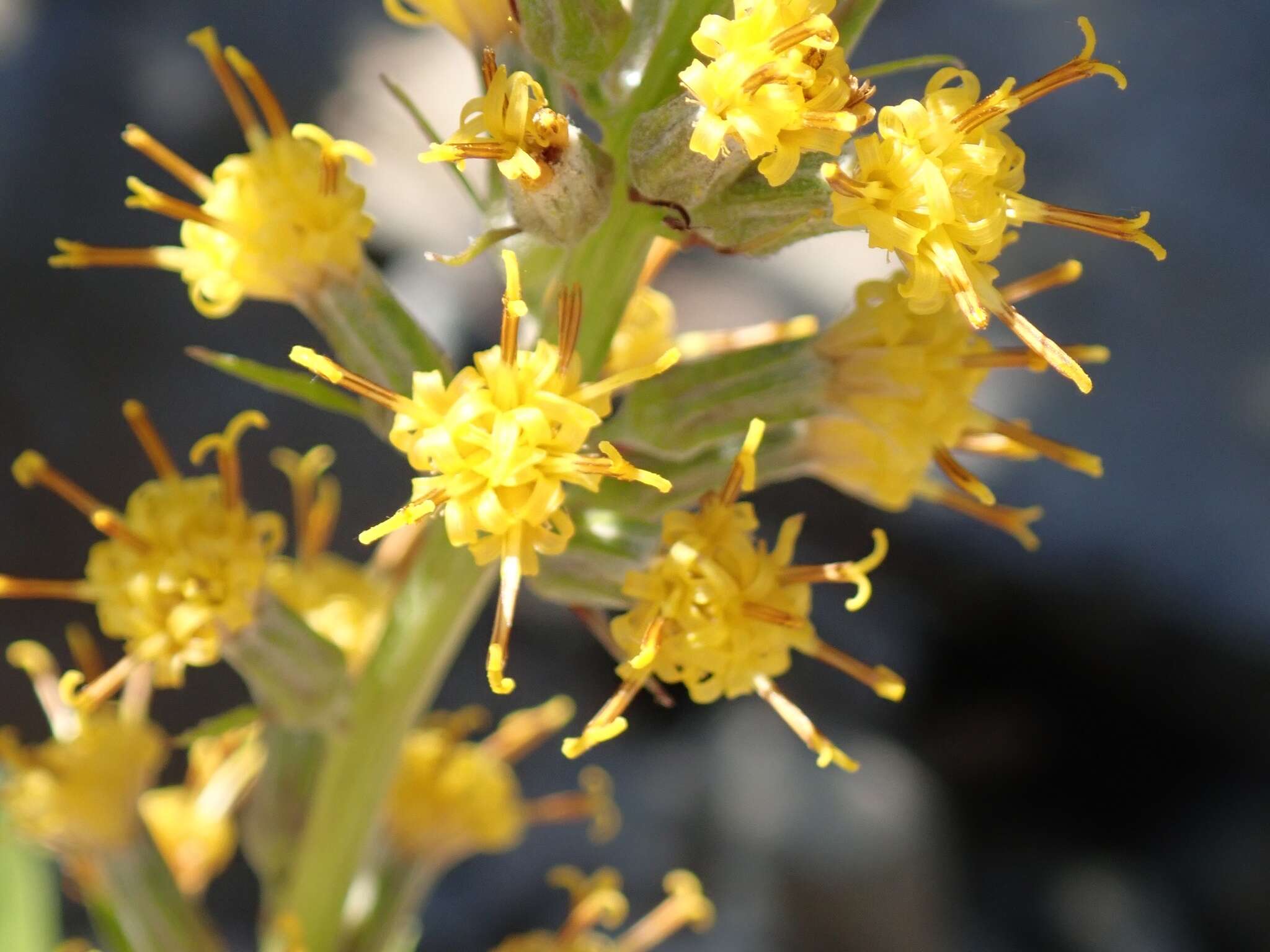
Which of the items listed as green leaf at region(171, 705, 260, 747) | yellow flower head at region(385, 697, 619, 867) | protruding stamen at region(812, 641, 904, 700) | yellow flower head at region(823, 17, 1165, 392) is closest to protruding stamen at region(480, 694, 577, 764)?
yellow flower head at region(385, 697, 619, 867)

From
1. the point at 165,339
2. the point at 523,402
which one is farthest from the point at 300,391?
the point at 165,339

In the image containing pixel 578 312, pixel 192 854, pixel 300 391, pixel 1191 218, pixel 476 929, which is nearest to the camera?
pixel 578 312

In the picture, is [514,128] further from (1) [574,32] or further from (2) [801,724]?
(2) [801,724]

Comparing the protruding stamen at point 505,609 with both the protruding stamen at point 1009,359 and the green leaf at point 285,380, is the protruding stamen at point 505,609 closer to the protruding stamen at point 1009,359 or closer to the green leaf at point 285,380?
the green leaf at point 285,380

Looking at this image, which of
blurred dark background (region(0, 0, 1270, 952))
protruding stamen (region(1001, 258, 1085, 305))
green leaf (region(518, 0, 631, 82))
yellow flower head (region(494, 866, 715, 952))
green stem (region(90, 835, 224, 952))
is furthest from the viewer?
blurred dark background (region(0, 0, 1270, 952))

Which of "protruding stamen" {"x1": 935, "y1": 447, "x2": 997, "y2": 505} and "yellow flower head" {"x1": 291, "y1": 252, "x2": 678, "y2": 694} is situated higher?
"yellow flower head" {"x1": 291, "y1": 252, "x2": 678, "y2": 694}

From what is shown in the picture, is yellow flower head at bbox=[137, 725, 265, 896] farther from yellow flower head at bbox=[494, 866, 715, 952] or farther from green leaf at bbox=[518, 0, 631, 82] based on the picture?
green leaf at bbox=[518, 0, 631, 82]

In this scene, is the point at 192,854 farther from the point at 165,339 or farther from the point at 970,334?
the point at 165,339

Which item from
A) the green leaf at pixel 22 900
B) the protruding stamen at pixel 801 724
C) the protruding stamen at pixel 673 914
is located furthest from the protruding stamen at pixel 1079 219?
the green leaf at pixel 22 900
